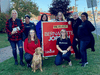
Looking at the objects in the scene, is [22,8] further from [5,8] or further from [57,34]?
[57,34]

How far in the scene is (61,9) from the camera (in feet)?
56.2

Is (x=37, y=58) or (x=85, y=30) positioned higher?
(x=85, y=30)

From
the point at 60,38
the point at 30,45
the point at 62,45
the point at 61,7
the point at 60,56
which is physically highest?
the point at 61,7

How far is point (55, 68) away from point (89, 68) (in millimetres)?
1134

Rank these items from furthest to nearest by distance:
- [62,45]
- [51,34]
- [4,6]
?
[4,6], [51,34], [62,45]

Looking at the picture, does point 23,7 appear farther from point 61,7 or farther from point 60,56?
point 60,56

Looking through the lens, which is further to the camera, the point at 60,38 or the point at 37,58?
the point at 60,38

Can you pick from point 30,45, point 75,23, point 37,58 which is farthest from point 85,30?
point 30,45

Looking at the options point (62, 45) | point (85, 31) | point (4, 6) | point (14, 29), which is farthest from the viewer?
point (4, 6)

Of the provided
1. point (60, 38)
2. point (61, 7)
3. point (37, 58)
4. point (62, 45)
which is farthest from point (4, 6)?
point (37, 58)

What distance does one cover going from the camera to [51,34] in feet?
14.9

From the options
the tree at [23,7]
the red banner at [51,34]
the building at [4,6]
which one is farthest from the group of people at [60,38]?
the tree at [23,7]

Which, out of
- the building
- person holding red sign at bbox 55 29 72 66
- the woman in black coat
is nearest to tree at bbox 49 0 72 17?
the building

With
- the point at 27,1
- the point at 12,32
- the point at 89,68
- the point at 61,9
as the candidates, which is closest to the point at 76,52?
the point at 89,68
